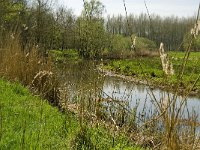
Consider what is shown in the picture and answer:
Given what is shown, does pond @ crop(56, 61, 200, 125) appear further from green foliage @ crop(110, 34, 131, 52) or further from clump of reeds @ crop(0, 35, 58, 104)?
green foliage @ crop(110, 34, 131, 52)

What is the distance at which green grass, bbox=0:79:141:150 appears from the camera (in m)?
4.48

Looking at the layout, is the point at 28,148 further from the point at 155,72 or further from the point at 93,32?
the point at 155,72

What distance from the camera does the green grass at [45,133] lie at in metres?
4.48

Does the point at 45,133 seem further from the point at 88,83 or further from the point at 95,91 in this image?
the point at 88,83

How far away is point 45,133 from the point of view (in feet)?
17.7

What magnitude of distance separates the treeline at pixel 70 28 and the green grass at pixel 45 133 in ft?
4.45

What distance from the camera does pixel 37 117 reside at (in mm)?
6215

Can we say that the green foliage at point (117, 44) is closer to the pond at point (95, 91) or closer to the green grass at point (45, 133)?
the pond at point (95, 91)

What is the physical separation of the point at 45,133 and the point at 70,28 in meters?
7.68

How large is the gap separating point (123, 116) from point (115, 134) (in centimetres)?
215

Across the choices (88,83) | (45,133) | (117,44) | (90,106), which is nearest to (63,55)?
(117,44)

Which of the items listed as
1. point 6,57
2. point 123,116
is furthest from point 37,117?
point 6,57

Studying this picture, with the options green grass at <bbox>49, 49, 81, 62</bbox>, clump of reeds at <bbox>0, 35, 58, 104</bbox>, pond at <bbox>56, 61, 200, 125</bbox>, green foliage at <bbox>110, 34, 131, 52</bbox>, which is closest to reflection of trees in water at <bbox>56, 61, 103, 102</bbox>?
pond at <bbox>56, 61, 200, 125</bbox>

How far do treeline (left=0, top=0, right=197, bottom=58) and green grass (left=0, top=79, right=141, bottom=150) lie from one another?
136cm
